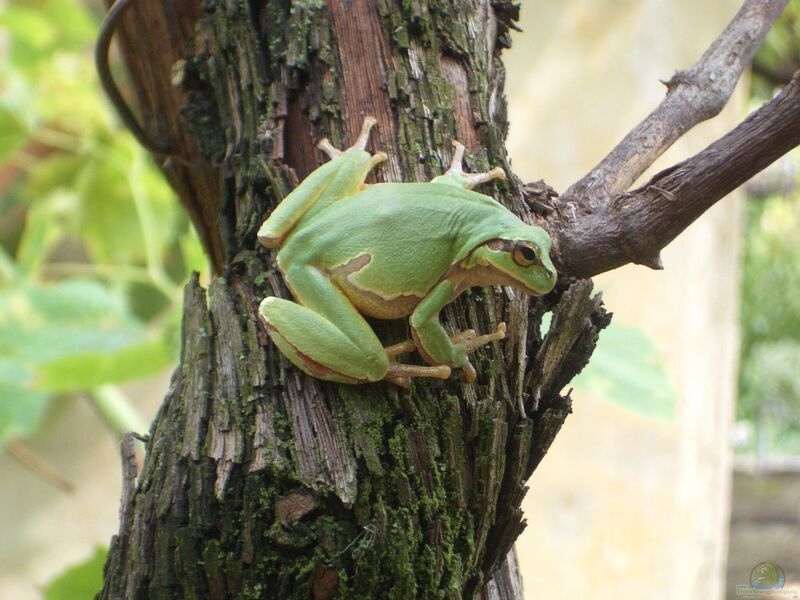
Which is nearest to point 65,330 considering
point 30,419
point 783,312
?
point 30,419

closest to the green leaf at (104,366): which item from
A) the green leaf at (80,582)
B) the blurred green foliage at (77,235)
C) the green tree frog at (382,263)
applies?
the blurred green foliage at (77,235)

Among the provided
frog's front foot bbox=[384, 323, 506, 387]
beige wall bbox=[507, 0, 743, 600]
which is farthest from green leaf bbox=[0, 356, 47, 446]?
beige wall bbox=[507, 0, 743, 600]

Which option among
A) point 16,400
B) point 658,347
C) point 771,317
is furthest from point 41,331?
point 771,317

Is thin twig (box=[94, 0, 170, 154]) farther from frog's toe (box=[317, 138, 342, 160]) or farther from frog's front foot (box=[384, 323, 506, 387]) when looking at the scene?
frog's front foot (box=[384, 323, 506, 387])

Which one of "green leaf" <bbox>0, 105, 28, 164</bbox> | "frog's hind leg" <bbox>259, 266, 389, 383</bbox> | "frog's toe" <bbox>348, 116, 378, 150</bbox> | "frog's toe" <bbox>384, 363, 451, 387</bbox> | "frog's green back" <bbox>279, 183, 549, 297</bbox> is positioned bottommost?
"frog's toe" <bbox>384, 363, 451, 387</bbox>

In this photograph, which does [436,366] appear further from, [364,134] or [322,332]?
[364,134]

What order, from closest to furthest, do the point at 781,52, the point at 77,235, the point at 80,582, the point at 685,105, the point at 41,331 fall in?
the point at 685,105, the point at 80,582, the point at 41,331, the point at 77,235, the point at 781,52

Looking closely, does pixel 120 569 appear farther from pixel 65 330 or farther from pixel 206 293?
pixel 65 330

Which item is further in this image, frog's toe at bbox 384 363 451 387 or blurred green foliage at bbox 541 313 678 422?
blurred green foliage at bbox 541 313 678 422
